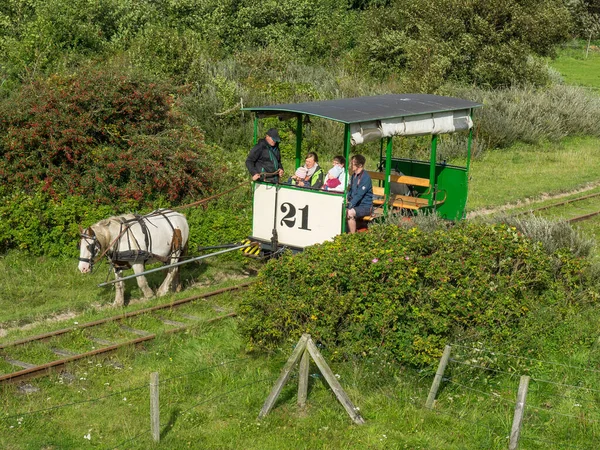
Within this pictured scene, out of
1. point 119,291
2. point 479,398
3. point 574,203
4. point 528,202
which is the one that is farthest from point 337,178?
point 574,203

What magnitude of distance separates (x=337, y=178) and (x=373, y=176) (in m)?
2.18

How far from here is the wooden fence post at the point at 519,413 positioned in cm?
776

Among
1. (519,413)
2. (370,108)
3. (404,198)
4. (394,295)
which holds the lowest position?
(519,413)

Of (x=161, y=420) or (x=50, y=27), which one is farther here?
(x=50, y=27)

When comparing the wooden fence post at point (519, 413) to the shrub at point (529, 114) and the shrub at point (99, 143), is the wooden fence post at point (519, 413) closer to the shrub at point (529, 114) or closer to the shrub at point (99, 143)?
A: the shrub at point (99, 143)

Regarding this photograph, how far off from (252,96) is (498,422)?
18.5 metres

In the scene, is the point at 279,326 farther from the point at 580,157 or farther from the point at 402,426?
the point at 580,157

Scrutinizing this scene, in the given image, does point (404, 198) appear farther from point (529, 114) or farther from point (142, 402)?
point (529, 114)

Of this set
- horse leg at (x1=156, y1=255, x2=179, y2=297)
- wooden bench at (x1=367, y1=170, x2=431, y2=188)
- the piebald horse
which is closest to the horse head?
the piebald horse

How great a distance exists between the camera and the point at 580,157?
28.9 meters

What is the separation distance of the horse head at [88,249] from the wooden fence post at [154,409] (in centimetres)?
488

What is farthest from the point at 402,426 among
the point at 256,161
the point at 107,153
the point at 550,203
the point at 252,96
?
the point at 252,96

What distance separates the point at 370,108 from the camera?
13711mm

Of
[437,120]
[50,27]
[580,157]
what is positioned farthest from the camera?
[580,157]
